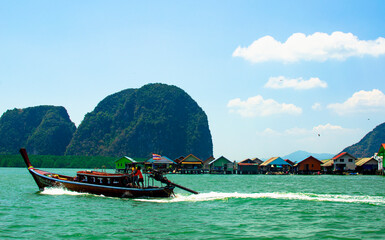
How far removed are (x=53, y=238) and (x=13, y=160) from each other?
521 ft

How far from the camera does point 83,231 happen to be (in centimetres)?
1703

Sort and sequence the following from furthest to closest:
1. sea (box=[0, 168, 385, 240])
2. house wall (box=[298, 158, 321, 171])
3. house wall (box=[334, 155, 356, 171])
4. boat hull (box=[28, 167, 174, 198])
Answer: house wall (box=[298, 158, 321, 171]), house wall (box=[334, 155, 356, 171]), boat hull (box=[28, 167, 174, 198]), sea (box=[0, 168, 385, 240])

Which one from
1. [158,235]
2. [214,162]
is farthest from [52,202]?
[214,162]

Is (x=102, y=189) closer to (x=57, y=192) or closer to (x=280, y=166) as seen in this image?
(x=57, y=192)

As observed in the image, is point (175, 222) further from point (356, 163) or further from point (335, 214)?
point (356, 163)

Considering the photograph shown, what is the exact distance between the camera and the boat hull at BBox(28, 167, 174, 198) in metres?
28.5

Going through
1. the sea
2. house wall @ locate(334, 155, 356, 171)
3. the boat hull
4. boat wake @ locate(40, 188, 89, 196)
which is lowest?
the sea

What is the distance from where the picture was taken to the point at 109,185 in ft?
99.3

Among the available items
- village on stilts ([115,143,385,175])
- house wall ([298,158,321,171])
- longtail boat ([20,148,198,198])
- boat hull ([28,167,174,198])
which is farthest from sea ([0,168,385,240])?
house wall ([298,158,321,171])

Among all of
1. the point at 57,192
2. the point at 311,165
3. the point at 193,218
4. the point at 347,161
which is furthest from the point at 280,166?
the point at 193,218

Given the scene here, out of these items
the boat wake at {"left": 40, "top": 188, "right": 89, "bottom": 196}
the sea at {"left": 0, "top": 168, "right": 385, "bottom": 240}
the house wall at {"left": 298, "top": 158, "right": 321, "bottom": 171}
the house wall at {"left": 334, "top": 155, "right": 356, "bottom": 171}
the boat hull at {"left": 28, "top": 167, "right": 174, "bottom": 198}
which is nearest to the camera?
the sea at {"left": 0, "top": 168, "right": 385, "bottom": 240}

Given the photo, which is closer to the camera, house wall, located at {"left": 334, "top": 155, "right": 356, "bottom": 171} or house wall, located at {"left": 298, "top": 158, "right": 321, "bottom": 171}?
house wall, located at {"left": 334, "top": 155, "right": 356, "bottom": 171}

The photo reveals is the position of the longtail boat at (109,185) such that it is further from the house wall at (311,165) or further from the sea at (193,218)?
the house wall at (311,165)

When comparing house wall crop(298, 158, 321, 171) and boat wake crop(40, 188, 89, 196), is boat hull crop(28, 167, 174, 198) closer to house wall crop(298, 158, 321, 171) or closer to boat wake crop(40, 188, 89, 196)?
boat wake crop(40, 188, 89, 196)
